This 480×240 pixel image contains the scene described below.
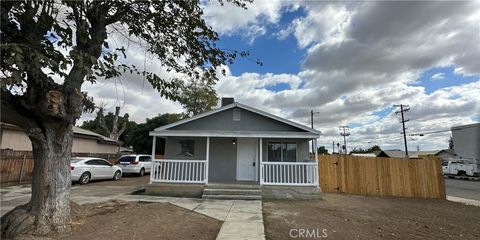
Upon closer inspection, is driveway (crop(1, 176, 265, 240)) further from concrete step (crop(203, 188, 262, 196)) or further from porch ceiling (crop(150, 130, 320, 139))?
porch ceiling (crop(150, 130, 320, 139))

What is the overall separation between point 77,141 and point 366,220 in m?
Result: 21.3

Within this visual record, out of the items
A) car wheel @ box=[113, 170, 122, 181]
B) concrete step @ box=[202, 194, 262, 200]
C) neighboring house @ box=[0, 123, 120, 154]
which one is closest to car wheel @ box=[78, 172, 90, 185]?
car wheel @ box=[113, 170, 122, 181]

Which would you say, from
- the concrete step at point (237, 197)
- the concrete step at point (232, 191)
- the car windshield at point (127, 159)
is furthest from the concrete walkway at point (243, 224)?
the car windshield at point (127, 159)

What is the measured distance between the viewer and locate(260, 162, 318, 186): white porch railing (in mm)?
11984

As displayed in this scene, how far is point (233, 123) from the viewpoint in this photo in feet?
45.4

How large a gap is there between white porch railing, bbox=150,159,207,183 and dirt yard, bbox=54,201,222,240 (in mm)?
3571

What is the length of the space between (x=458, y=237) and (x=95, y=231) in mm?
8067

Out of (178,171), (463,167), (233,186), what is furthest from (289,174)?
(463,167)

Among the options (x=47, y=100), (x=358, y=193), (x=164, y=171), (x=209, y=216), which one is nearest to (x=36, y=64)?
(x=47, y=100)

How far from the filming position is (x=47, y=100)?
17.8ft

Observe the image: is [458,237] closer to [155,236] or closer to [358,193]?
[155,236]

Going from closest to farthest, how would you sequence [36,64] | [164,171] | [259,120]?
[36,64] < [164,171] < [259,120]

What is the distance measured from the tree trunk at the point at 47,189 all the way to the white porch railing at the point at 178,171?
5842 mm

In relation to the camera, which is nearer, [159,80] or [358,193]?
[159,80]
